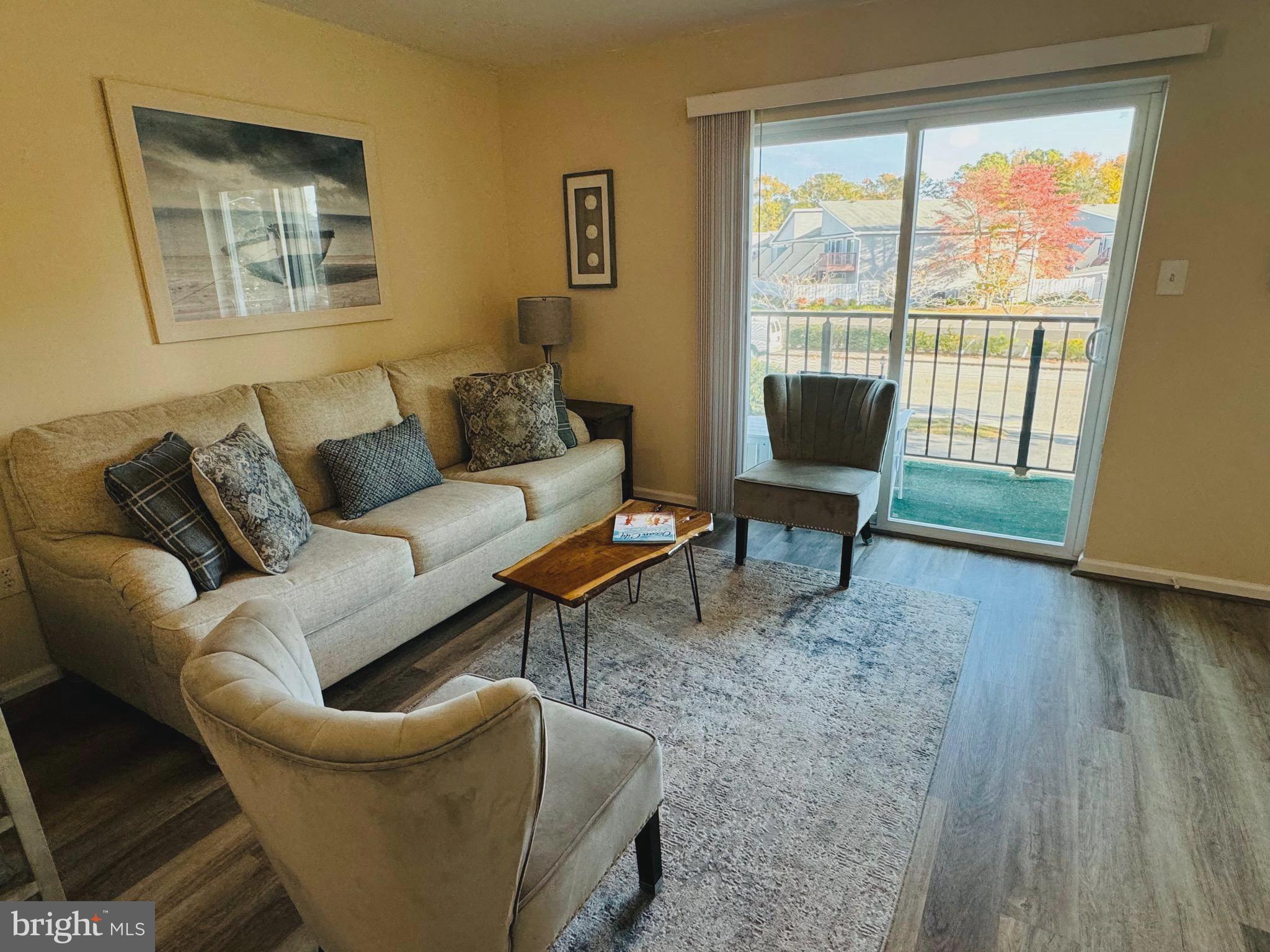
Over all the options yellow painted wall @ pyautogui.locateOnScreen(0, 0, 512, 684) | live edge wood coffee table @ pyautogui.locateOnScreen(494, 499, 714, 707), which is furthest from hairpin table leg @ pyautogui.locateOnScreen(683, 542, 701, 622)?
yellow painted wall @ pyautogui.locateOnScreen(0, 0, 512, 684)

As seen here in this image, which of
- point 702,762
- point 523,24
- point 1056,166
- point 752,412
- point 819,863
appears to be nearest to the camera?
point 819,863

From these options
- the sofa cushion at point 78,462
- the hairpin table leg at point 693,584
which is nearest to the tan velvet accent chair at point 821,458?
the hairpin table leg at point 693,584

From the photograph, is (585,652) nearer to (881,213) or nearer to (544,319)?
(544,319)

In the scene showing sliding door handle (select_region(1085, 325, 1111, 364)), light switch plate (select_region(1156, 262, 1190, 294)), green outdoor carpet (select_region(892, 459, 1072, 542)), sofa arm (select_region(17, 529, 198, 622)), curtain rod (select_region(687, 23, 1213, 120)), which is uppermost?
curtain rod (select_region(687, 23, 1213, 120))

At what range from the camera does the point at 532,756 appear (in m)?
0.96

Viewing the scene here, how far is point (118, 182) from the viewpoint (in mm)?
2518

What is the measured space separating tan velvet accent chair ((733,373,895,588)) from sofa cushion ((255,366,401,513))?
1766 millimetres

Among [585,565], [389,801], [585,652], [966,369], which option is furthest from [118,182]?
[966,369]

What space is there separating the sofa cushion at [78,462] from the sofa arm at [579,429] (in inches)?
71.4

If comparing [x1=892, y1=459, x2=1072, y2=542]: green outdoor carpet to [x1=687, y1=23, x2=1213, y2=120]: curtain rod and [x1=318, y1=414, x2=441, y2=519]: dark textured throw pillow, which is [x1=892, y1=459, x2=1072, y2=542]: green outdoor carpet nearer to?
[x1=687, y1=23, x2=1213, y2=120]: curtain rod

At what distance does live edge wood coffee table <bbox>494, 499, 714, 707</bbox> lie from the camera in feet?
7.17

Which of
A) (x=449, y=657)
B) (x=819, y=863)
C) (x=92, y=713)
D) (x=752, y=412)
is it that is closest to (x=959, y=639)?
(x=819, y=863)

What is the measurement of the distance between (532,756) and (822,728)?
1492mm

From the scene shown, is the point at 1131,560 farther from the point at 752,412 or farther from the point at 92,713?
the point at 92,713
